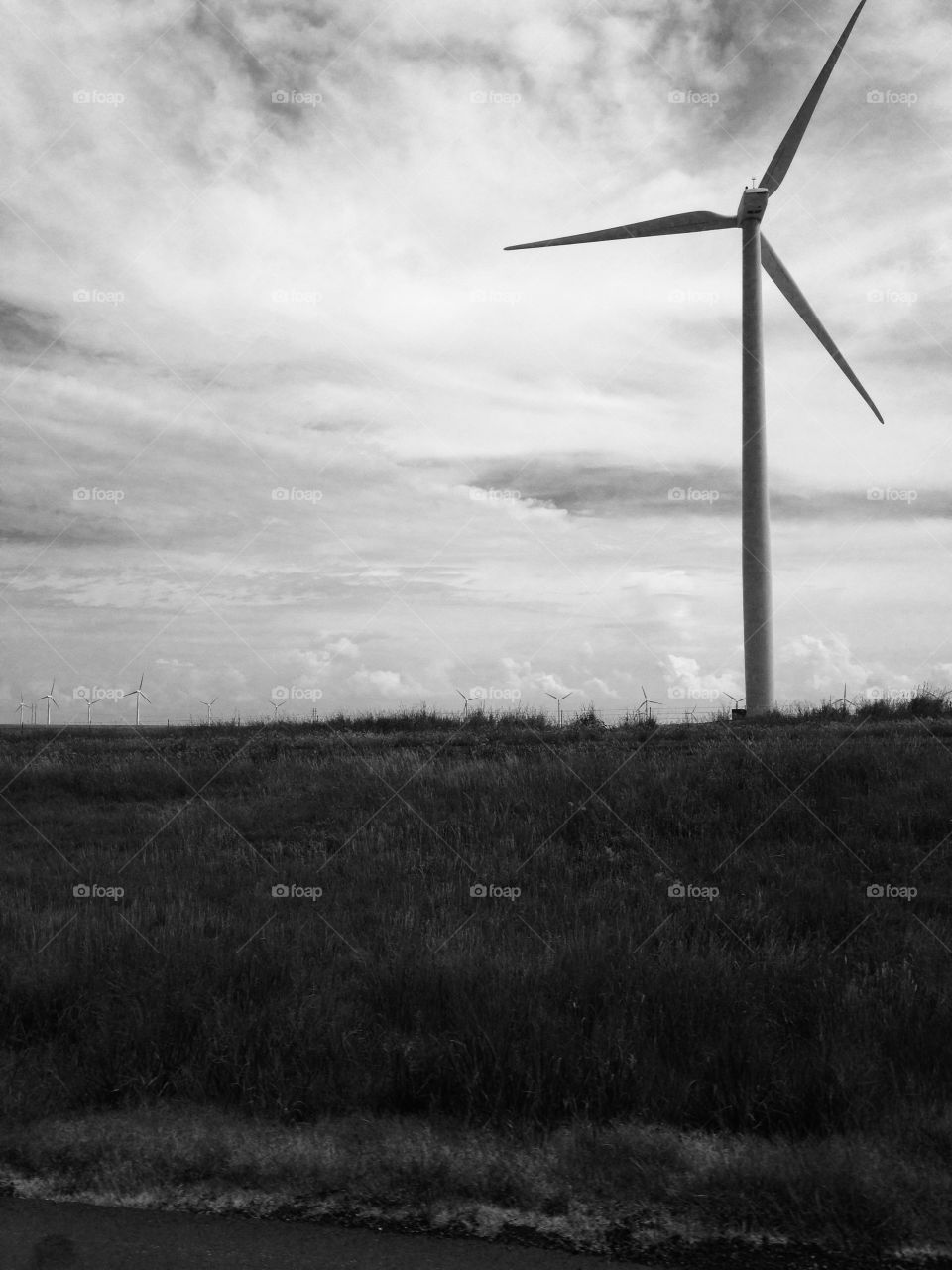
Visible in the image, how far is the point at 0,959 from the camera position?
8.40 meters

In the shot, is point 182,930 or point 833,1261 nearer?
point 833,1261

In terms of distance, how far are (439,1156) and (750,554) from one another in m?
22.2

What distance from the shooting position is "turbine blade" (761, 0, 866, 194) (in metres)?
26.8

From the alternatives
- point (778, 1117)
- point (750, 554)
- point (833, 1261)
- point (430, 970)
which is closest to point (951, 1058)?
point (778, 1117)

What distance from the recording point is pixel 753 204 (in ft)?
93.1

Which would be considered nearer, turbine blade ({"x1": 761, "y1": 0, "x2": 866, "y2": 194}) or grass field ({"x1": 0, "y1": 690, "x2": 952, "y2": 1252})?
grass field ({"x1": 0, "y1": 690, "x2": 952, "y2": 1252})

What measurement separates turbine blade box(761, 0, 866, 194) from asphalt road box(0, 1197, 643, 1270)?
29.0 meters

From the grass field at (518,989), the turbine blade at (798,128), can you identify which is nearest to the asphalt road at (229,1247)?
the grass field at (518,989)

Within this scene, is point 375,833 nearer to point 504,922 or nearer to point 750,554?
point 504,922

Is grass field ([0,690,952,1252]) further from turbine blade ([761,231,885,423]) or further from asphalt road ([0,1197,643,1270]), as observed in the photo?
turbine blade ([761,231,885,423])

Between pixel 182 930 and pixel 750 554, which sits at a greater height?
pixel 750 554

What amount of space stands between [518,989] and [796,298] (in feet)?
85.8

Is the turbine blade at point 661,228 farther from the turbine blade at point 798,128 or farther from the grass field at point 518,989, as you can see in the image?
the grass field at point 518,989

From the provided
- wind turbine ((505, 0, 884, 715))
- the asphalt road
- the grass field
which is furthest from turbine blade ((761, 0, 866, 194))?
the asphalt road
